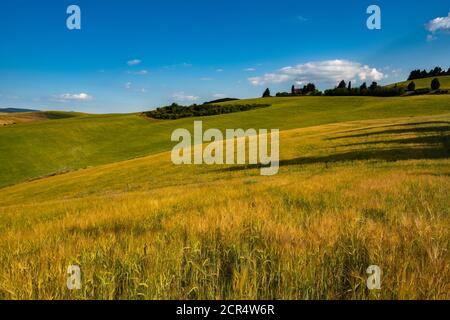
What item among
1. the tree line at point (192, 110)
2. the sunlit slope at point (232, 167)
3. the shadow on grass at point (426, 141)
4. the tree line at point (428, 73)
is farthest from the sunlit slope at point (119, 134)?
the tree line at point (428, 73)

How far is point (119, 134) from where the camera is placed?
9175 centimetres

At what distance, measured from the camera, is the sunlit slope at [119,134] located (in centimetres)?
6606

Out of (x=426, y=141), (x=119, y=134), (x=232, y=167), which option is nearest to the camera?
(x=426, y=141)

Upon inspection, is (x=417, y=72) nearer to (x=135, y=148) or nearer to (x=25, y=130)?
(x=135, y=148)

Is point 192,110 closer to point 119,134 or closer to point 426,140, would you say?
point 119,134

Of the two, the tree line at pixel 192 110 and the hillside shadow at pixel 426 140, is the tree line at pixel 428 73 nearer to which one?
the tree line at pixel 192 110

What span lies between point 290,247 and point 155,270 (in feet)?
4.63

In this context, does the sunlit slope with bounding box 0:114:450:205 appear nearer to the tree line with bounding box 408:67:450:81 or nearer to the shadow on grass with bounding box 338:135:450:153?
the shadow on grass with bounding box 338:135:450:153

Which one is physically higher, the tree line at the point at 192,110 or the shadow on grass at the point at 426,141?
the tree line at the point at 192,110

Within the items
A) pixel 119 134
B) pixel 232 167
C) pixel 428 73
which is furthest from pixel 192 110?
pixel 428 73

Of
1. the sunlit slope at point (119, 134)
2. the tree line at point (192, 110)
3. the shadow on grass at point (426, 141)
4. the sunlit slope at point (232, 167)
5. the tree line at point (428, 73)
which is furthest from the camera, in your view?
the tree line at point (428, 73)

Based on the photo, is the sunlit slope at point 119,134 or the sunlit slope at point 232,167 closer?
the sunlit slope at point 232,167
